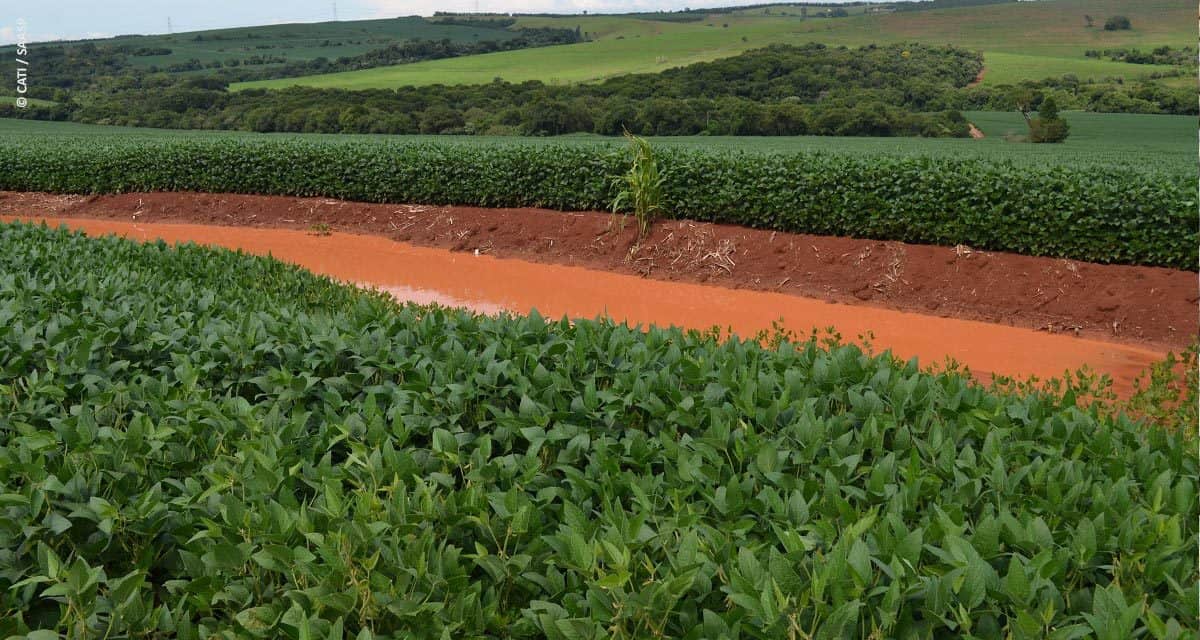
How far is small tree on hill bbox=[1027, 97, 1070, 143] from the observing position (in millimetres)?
30047

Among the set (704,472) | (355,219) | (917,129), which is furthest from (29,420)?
(917,129)

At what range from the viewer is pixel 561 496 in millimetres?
2693

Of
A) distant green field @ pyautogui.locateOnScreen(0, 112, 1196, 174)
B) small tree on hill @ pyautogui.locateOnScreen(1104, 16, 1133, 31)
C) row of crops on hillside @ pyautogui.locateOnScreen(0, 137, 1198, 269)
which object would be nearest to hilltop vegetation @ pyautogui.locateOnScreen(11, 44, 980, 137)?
distant green field @ pyautogui.locateOnScreen(0, 112, 1196, 174)

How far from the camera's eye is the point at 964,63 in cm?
4234

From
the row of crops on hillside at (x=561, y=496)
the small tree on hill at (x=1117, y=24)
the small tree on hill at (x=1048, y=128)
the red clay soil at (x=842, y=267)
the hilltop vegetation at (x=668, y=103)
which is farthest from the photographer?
the small tree on hill at (x=1117, y=24)

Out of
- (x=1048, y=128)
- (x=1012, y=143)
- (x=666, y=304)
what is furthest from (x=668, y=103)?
(x=666, y=304)

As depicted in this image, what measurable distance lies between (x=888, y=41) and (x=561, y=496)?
48.9 m

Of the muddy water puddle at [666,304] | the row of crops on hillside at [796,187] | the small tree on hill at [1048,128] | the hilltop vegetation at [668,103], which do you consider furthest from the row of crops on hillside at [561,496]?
the hilltop vegetation at [668,103]

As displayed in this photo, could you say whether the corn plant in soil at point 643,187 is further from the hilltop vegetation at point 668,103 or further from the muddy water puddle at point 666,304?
the hilltop vegetation at point 668,103

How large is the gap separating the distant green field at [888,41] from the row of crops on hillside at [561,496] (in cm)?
4015

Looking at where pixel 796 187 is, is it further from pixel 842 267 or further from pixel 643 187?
pixel 643 187

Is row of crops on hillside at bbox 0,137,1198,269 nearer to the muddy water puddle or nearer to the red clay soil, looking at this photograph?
the red clay soil

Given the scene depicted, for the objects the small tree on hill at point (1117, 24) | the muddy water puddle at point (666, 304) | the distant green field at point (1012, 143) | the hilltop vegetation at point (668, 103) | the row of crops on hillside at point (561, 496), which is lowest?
the muddy water puddle at point (666, 304)

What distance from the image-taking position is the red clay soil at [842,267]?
32.8 ft
